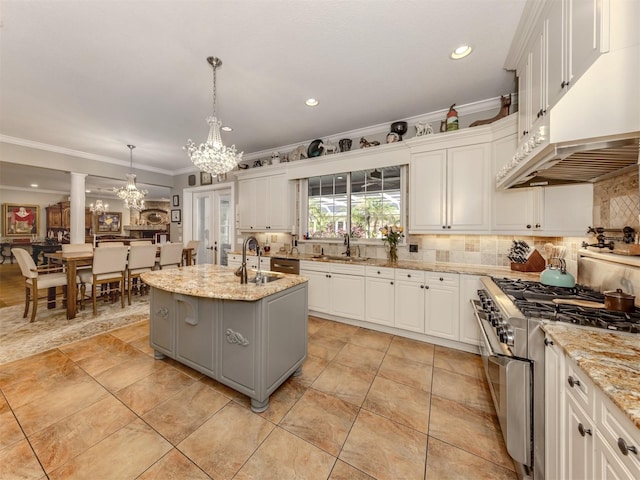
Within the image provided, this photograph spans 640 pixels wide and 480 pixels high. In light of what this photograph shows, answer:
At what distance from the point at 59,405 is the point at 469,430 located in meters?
2.91

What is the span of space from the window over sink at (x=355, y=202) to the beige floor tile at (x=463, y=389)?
198 cm

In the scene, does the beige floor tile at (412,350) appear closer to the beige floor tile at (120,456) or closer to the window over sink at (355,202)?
the window over sink at (355,202)

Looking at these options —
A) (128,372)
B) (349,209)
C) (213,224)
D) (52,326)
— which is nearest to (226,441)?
(128,372)

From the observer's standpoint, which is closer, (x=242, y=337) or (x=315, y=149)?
(x=242, y=337)

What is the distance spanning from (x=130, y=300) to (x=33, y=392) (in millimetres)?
2493

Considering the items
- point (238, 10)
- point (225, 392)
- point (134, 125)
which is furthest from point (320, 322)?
point (134, 125)

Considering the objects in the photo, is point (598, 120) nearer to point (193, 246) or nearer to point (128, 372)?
point (128, 372)

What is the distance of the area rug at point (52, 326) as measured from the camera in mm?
2660

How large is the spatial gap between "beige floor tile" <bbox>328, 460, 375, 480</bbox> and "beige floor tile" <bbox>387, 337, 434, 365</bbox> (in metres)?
1.33

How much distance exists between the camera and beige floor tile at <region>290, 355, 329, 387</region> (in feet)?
6.98

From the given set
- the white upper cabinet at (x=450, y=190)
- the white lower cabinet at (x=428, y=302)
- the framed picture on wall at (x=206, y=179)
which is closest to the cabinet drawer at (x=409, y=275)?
the white lower cabinet at (x=428, y=302)

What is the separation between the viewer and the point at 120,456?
141cm

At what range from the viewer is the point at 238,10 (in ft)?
5.75

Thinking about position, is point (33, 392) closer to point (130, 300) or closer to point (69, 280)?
point (69, 280)
